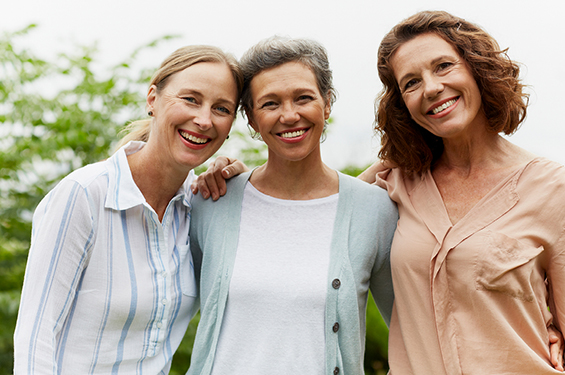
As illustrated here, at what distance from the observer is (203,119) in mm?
2420

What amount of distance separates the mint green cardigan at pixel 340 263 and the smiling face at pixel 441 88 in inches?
18.2

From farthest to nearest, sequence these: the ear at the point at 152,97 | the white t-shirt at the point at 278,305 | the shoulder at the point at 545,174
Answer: the ear at the point at 152,97
the white t-shirt at the point at 278,305
the shoulder at the point at 545,174

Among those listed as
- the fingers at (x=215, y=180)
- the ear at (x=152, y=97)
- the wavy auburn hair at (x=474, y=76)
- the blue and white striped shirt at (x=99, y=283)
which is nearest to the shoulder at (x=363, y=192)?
the wavy auburn hair at (x=474, y=76)

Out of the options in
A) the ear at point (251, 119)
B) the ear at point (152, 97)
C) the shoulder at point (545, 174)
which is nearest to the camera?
the shoulder at point (545, 174)

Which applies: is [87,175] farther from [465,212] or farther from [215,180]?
[465,212]

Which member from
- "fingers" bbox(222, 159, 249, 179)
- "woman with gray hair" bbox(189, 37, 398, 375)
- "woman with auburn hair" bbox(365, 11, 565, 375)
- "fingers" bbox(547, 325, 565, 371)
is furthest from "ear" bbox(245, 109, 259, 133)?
"fingers" bbox(547, 325, 565, 371)

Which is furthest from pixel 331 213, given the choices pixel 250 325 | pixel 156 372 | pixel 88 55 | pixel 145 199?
pixel 88 55

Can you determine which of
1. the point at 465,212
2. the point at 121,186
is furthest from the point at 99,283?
the point at 465,212

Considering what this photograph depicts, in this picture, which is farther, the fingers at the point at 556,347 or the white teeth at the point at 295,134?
the white teeth at the point at 295,134

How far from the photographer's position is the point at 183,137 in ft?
8.10

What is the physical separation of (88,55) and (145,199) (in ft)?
7.35

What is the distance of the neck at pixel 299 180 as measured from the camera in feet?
8.71

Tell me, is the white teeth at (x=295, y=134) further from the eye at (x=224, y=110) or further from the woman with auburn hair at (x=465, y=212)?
the woman with auburn hair at (x=465, y=212)

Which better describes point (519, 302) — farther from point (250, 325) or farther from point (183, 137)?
point (183, 137)
